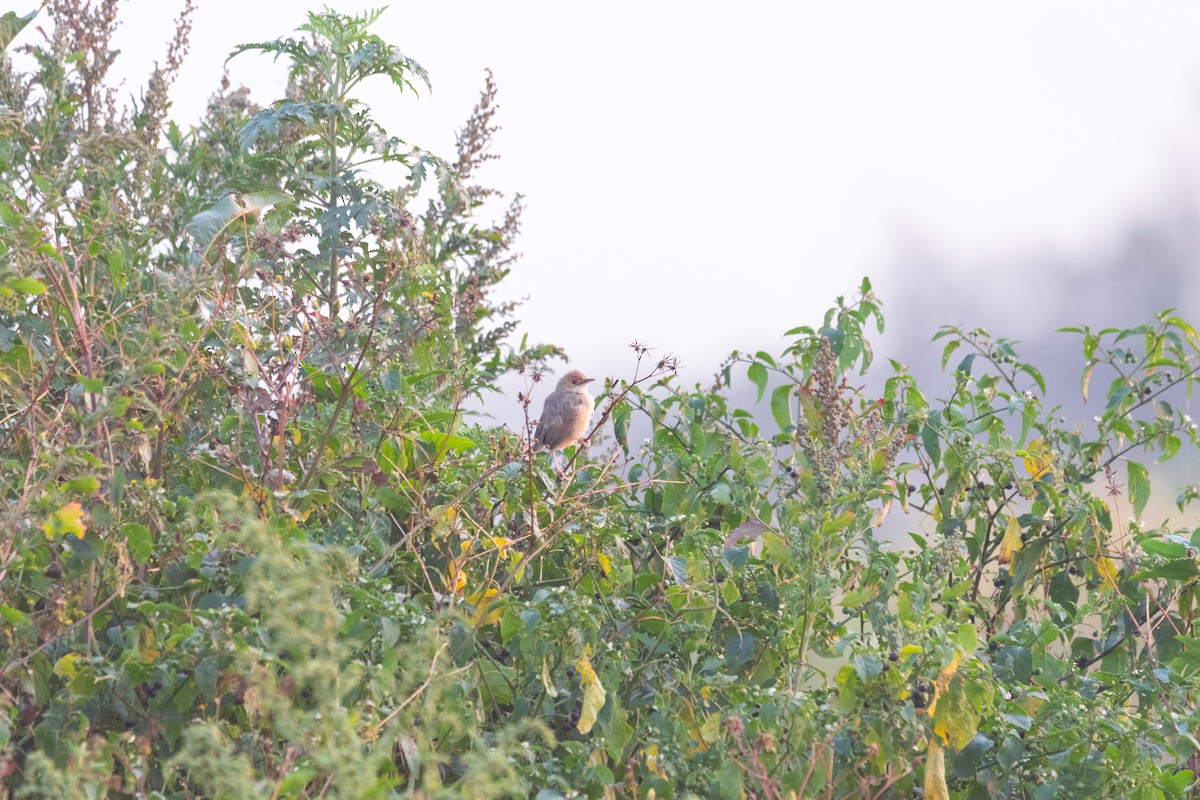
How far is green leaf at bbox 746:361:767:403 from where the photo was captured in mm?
4281

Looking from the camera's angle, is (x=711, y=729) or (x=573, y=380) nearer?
(x=711, y=729)

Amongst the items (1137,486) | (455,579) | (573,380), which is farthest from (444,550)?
(573,380)

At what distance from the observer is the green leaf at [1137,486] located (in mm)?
4402

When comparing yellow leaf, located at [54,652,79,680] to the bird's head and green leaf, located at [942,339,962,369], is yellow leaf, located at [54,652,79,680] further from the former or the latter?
the bird's head

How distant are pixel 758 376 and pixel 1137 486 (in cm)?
140

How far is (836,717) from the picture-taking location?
2922 mm

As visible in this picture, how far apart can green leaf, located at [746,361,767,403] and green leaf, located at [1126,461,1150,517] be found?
135 centimetres

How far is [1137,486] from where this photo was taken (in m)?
4.44

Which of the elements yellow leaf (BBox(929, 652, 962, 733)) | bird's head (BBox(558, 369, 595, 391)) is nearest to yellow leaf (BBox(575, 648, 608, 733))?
yellow leaf (BBox(929, 652, 962, 733))

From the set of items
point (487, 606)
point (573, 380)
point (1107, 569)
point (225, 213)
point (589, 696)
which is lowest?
point (589, 696)

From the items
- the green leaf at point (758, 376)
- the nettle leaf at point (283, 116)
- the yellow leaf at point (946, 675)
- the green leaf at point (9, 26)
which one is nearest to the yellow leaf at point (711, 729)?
the yellow leaf at point (946, 675)

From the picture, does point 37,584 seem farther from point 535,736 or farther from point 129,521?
point 535,736

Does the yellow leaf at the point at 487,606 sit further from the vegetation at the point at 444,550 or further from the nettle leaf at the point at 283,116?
the nettle leaf at the point at 283,116

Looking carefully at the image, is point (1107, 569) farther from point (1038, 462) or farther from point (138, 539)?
point (138, 539)
